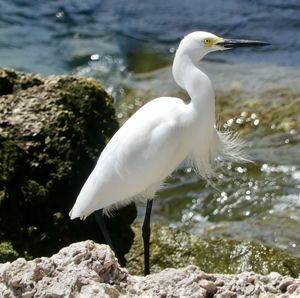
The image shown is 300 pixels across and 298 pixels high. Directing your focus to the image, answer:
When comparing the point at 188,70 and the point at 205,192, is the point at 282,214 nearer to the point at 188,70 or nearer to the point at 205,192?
the point at 205,192

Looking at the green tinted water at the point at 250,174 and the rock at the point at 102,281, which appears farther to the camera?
the green tinted water at the point at 250,174

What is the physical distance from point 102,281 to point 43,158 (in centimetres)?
218

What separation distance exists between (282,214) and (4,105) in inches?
96.4

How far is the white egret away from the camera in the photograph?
5148mm

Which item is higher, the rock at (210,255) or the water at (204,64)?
the rock at (210,255)

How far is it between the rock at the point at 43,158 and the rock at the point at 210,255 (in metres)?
0.61

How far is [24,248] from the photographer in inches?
206

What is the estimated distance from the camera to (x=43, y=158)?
5.32 metres

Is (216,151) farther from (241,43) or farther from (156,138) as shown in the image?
(241,43)

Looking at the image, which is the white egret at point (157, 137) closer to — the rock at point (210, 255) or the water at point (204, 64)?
the rock at point (210, 255)

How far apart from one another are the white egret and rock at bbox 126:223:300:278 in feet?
2.47

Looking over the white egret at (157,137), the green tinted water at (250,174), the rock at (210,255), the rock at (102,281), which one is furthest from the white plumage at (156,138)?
the rock at (102,281)

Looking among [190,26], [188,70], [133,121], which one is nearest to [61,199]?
[133,121]

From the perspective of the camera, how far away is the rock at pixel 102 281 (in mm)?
3125
